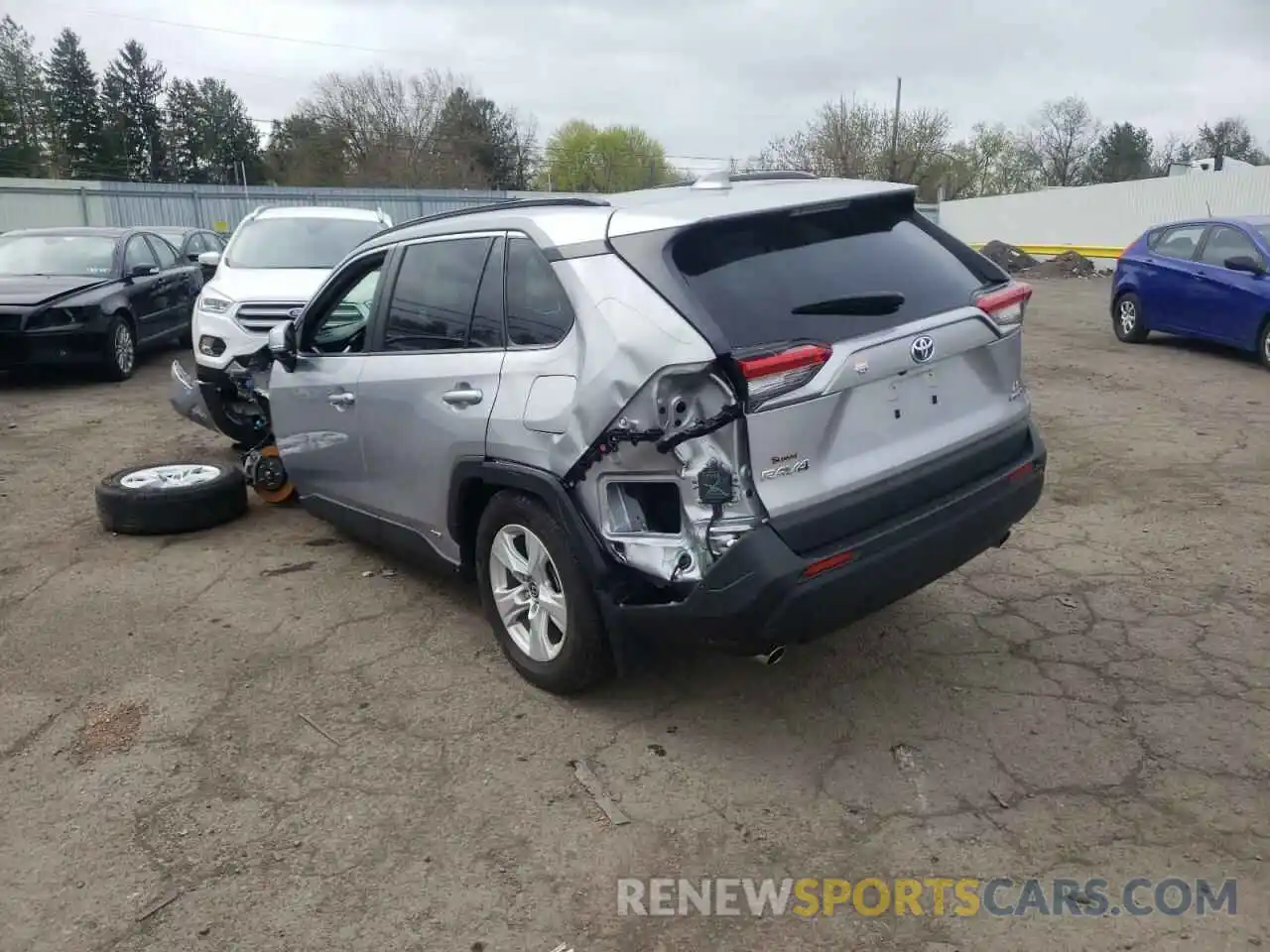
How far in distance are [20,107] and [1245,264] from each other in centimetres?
6313

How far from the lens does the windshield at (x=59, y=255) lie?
11.0 meters

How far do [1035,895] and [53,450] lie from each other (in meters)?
7.84

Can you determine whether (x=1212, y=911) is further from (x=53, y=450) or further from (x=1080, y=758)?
(x=53, y=450)

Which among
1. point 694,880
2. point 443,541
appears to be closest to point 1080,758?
point 694,880

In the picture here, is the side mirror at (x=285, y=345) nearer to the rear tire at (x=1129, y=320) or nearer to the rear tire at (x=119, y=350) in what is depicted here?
the rear tire at (x=119, y=350)

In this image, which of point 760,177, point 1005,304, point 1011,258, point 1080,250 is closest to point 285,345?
point 760,177

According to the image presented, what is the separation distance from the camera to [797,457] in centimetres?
301

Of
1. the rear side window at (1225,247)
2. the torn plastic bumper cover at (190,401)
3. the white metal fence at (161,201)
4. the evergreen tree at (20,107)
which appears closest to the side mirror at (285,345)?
the torn plastic bumper cover at (190,401)

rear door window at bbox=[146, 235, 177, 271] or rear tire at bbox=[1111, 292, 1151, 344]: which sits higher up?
rear door window at bbox=[146, 235, 177, 271]

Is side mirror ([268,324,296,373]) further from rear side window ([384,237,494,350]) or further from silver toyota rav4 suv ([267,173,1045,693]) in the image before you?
silver toyota rav4 suv ([267,173,1045,693])

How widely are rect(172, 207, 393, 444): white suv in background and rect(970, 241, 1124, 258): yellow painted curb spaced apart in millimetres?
24817

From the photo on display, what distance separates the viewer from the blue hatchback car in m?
10.1

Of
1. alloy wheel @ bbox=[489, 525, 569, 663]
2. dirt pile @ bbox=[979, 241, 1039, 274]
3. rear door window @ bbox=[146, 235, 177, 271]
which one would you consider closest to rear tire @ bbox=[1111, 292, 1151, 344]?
alloy wheel @ bbox=[489, 525, 569, 663]

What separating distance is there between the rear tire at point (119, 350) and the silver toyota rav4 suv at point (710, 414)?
26.1ft
